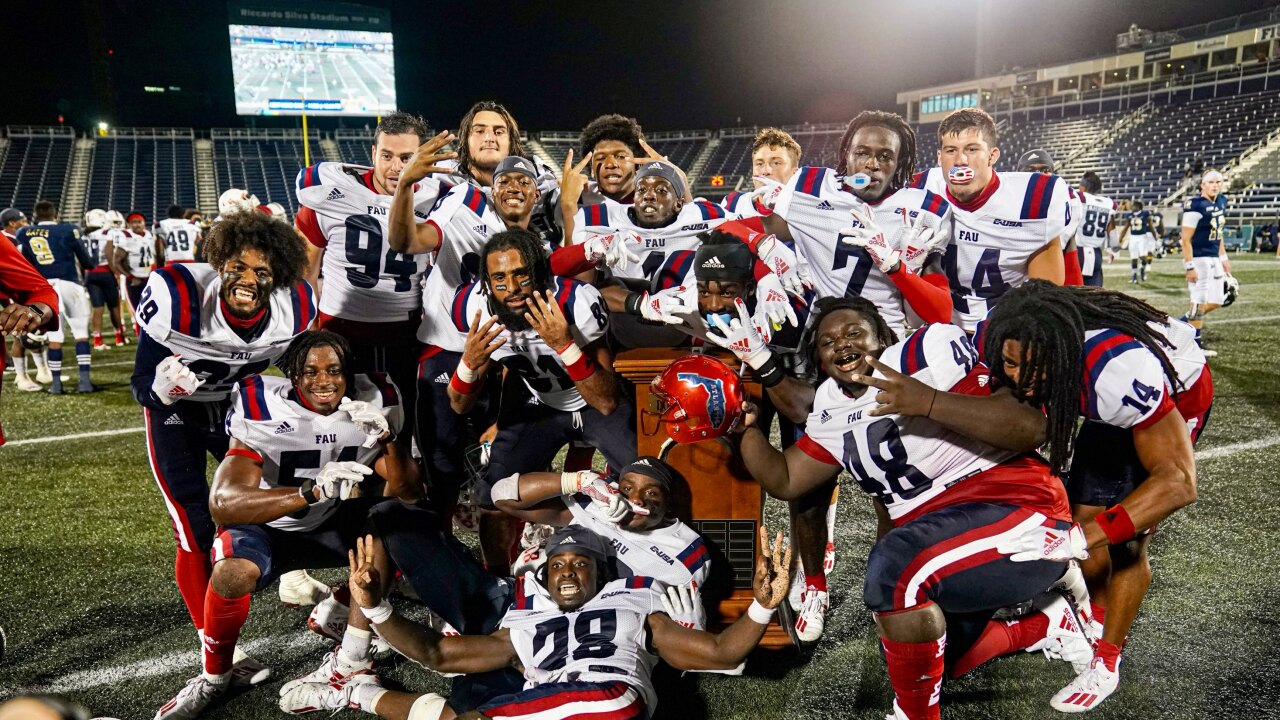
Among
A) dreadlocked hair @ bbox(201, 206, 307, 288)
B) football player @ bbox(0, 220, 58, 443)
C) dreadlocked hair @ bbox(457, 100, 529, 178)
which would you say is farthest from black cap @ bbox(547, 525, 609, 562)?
football player @ bbox(0, 220, 58, 443)

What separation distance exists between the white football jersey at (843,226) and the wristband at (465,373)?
1488mm

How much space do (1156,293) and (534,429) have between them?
13.0m

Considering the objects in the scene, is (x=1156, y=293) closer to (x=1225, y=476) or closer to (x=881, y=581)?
(x=1225, y=476)

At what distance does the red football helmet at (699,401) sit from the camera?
A: 8.09 feet

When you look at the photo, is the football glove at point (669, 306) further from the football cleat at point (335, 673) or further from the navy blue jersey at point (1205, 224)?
the navy blue jersey at point (1205, 224)

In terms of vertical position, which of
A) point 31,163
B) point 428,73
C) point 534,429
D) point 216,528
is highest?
point 428,73

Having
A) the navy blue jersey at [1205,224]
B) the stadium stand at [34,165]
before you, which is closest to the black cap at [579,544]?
the navy blue jersey at [1205,224]

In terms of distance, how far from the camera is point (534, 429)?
3318 millimetres

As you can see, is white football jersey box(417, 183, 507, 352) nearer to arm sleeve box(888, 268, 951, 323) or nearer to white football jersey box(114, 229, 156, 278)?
arm sleeve box(888, 268, 951, 323)

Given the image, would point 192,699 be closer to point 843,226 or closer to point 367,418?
point 367,418

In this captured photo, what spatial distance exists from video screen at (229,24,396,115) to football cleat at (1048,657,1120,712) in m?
26.5

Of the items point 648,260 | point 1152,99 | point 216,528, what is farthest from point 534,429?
point 1152,99

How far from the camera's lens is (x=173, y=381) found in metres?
2.71

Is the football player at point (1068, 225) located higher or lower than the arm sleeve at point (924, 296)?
higher
